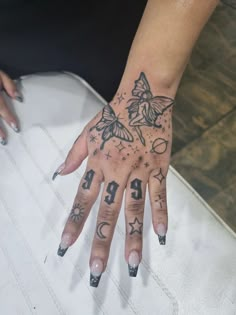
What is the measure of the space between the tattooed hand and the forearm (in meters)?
0.03

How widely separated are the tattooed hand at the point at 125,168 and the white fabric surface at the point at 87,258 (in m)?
0.05

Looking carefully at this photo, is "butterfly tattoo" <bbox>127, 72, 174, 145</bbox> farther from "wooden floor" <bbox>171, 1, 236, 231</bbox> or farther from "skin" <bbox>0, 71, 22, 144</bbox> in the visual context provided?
"wooden floor" <bbox>171, 1, 236, 231</bbox>

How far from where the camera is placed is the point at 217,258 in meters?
0.70

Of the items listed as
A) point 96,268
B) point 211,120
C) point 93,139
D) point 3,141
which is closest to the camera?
point 96,268

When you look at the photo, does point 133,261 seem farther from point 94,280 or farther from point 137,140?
point 137,140

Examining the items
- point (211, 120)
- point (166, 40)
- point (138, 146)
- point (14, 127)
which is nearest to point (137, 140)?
point (138, 146)

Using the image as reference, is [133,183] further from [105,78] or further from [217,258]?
[105,78]

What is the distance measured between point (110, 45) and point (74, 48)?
11 centimetres

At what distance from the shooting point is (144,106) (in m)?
0.73

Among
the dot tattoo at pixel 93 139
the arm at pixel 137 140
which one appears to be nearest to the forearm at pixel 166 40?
the arm at pixel 137 140

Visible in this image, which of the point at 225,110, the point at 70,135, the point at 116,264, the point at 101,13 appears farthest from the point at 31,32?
the point at 225,110

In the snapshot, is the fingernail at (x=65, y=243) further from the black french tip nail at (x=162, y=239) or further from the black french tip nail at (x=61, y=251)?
the black french tip nail at (x=162, y=239)

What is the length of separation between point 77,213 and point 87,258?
0.39 ft

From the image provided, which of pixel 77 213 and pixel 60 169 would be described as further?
pixel 60 169
